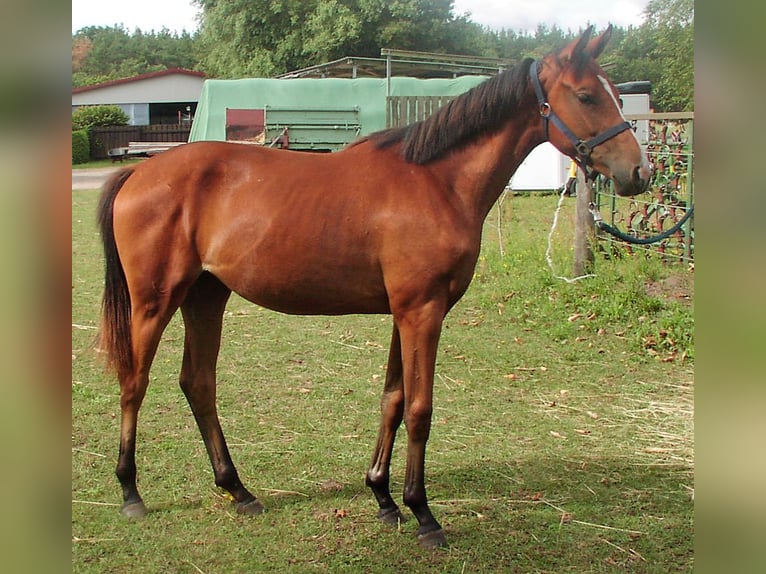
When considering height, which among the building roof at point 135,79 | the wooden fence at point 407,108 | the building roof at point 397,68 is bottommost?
the wooden fence at point 407,108

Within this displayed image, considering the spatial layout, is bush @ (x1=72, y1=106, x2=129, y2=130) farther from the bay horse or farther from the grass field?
the bay horse

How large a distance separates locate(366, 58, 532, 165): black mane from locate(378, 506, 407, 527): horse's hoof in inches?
65.2

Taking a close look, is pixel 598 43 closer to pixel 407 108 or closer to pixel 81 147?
pixel 407 108

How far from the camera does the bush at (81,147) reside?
2375cm

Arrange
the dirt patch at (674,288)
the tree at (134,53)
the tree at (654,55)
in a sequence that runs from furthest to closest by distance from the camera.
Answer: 1. the tree at (134,53)
2. the tree at (654,55)
3. the dirt patch at (674,288)

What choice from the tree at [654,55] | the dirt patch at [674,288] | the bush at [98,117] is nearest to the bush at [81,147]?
the bush at [98,117]

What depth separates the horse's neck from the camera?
3389 mm

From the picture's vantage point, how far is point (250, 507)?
3.64m

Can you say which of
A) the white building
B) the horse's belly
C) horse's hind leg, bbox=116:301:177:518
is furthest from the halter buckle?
the white building

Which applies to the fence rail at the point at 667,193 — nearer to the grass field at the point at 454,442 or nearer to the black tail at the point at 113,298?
the grass field at the point at 454,442

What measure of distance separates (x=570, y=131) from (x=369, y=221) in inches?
37.5

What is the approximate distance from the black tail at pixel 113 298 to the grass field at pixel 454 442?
767 millimetres
